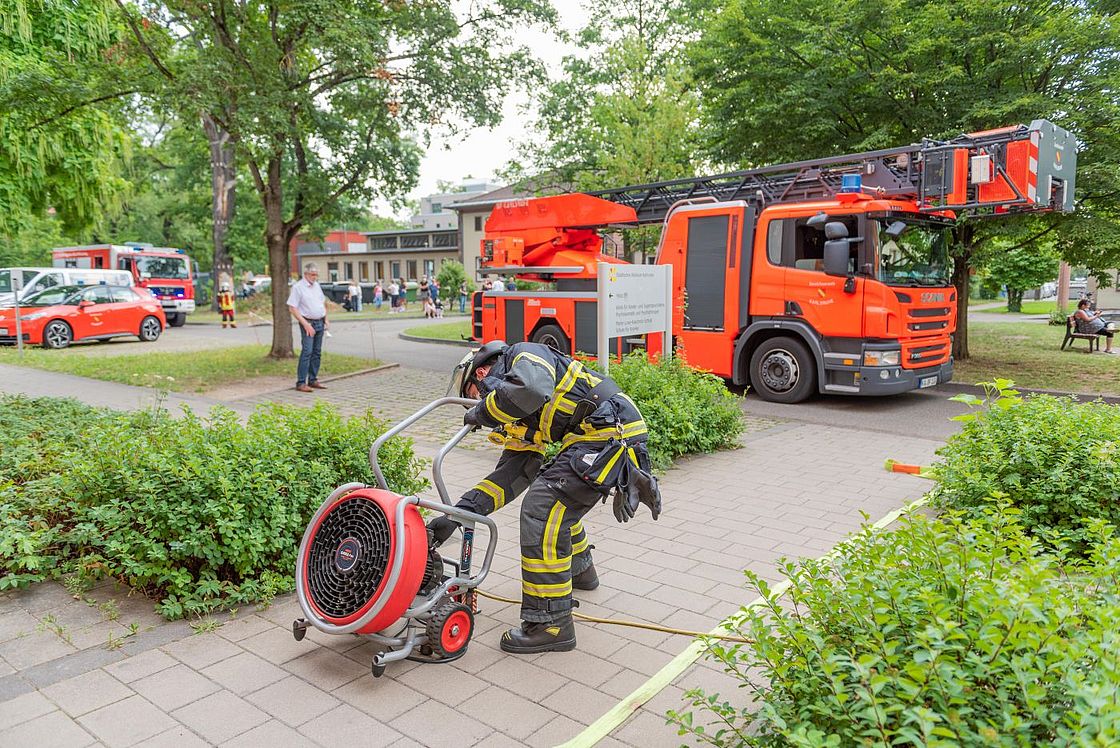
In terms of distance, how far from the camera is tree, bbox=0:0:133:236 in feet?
32.4

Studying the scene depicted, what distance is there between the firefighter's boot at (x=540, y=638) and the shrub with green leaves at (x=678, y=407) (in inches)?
137

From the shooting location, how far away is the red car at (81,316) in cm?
1912

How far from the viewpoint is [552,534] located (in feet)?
12.1

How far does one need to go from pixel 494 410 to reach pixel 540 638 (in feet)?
3.74

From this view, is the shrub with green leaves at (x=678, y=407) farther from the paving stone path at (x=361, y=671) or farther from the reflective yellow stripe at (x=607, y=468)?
the reflective yellow stripe at (x=607, y=468)

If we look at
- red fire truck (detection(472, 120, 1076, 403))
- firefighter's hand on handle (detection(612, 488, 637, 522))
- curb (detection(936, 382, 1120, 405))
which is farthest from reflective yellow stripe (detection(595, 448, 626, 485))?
curb (detection(936, 382, 1120, 405))

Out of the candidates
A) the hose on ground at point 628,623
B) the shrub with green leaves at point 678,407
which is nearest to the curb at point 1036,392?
the shrub with green leaves at point 678,407

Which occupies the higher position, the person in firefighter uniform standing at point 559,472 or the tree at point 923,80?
the tree at point 923,80

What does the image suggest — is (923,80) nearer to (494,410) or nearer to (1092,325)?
(1092,325)

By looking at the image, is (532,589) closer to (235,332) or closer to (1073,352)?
(1073,352)

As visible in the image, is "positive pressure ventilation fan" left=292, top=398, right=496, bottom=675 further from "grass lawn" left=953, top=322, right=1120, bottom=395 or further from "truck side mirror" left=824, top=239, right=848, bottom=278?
"grass lawn" left=953, top=322, right=1120, bottom=395

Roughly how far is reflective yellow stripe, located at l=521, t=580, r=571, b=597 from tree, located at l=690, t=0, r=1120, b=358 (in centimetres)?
1076

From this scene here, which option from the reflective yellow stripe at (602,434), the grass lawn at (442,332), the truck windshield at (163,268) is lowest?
the grass lawn at (442,332)

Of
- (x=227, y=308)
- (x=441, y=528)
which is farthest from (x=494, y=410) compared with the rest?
(x=227, y=308)
